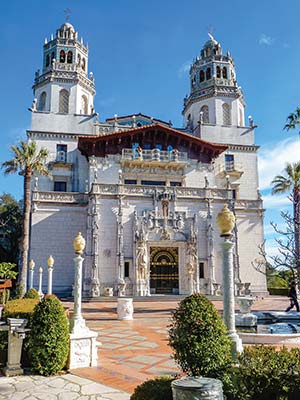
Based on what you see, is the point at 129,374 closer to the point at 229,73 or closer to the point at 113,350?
the point at 113,350

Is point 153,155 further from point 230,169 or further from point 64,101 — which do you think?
point 64,101

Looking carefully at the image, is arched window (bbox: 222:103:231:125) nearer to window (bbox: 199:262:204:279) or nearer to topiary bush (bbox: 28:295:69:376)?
window (bbox: 199:262:204:279)

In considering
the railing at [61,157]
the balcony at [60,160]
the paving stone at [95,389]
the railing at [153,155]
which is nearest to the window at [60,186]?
the balcony at [60,160]

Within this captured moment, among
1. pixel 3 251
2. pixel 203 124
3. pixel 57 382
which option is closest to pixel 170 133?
pixel 203 124

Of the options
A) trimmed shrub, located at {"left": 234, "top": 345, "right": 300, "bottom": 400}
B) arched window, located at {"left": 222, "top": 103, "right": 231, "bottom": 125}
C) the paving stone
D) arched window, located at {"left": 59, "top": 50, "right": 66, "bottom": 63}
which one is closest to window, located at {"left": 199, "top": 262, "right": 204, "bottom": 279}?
arched window, located at {"left": 222, "top": 103, "right": 231, "bottom": 125}

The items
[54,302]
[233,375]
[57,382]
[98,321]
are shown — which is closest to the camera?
[233,375]

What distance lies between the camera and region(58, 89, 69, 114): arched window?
118ft

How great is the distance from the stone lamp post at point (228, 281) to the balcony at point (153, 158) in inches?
1022

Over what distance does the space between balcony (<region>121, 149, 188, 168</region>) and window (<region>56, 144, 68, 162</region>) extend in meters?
5.82

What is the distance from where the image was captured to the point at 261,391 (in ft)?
17.6

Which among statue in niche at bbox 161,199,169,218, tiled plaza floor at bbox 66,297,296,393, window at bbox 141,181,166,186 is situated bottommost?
tiled plaza floor at bbox 66,297,296,393

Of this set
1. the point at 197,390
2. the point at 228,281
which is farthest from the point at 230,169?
the point at 197,390

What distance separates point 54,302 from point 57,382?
68.3 inches

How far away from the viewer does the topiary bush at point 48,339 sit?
791cm
